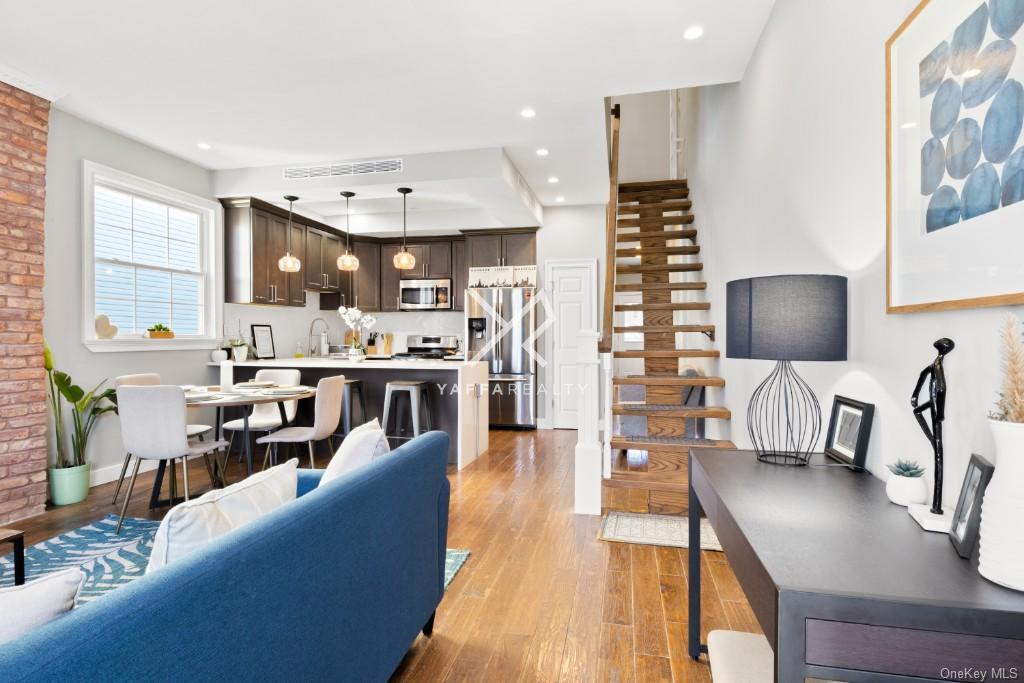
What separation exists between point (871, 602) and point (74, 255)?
16.7 feet

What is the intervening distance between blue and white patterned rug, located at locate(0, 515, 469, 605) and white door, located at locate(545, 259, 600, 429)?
3.89 meters

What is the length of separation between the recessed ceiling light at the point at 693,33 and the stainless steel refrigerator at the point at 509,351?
3758 mm

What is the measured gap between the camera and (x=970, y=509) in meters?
0.98

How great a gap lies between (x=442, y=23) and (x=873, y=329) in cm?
255

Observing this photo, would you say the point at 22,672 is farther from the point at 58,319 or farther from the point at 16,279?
the point at 58,319

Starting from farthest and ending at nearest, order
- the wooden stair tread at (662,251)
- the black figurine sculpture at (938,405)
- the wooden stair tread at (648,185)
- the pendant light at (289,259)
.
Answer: the wooden stair tread at (648,185), the pendant light at (289,259), the wooden stair tread at (662,251), the black figurine sculpture at (938,405)

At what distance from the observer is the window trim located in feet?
13.0

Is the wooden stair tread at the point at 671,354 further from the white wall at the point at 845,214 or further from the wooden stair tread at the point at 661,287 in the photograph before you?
the wooden stair tread at the point at 661,287

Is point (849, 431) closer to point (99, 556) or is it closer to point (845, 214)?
point (845, 214)

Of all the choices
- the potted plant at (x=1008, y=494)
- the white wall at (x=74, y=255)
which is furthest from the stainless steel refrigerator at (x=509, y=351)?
the potted plant at (x=1008, y=494)

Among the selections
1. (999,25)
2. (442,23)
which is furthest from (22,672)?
(442,23)

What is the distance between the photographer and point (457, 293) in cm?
702

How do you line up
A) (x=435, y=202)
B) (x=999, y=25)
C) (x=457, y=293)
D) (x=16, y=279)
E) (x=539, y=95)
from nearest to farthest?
1. (x=999, y=25)
2. (x=16, y=279)
3. (x=539, y=95)
4. (x=435, y=202)
5. (x=457, y=293)

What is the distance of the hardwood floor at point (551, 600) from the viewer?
1.84 meters
